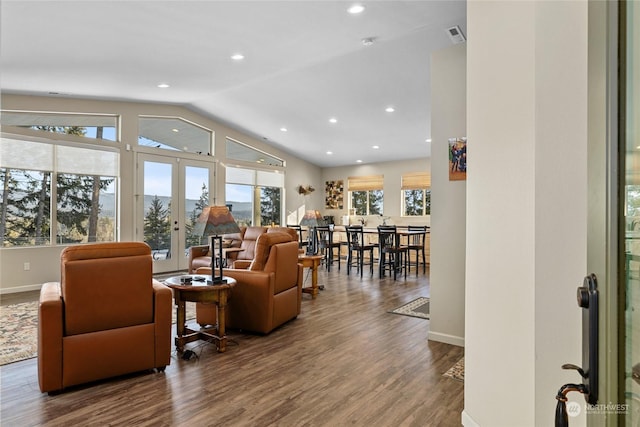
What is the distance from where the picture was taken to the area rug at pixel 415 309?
455 centimetres

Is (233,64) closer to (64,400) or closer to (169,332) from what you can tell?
(169,332)

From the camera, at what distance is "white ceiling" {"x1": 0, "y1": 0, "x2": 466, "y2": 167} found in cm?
363

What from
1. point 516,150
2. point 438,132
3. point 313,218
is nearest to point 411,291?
point 313,218

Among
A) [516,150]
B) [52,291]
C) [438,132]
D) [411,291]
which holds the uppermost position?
[438,132]

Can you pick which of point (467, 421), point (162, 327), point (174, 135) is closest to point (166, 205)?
point (174, 135)

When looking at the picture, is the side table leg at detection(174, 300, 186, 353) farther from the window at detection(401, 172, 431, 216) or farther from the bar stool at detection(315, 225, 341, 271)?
the window at detection(401, 172, 431, 216)

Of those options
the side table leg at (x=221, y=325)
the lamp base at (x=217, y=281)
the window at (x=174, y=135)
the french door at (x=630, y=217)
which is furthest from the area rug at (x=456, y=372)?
the window at (x=174, y=135)

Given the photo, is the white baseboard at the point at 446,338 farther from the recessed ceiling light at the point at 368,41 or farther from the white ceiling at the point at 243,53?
the recessed ceiling light at the point at 368,41

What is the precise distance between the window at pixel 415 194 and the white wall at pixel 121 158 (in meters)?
4.25

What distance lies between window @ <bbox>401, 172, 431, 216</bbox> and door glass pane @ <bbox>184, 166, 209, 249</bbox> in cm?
543

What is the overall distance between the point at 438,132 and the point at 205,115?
6024 millimetres

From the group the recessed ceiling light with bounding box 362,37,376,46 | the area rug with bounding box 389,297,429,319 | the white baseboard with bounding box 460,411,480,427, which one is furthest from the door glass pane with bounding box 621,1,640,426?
the recessed ceiling light with bounding box 362,37,376,46

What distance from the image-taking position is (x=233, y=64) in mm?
5227

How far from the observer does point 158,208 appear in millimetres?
7551
